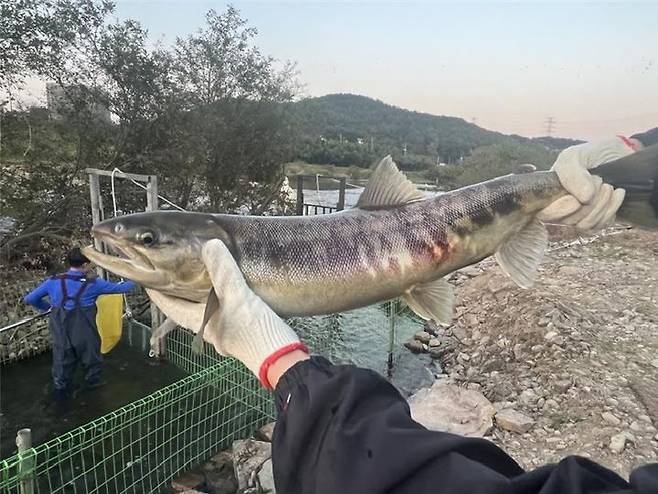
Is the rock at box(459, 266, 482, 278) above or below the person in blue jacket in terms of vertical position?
below

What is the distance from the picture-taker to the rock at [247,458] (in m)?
5.28

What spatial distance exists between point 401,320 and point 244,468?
25.2 ft

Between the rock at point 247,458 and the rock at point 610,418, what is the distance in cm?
421

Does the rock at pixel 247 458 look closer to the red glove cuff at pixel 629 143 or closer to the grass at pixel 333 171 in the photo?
the red glove cuff at pixel 629 143

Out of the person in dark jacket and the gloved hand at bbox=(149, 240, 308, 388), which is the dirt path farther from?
the person in dark jacket

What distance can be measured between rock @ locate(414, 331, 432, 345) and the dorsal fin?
8388 mm

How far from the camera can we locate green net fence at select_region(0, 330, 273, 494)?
17.4 ft

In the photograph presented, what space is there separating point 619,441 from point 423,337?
5.63 metres

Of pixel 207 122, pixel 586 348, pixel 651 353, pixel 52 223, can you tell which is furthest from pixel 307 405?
pixel 207 122

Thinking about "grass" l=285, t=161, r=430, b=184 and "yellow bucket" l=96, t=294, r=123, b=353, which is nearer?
"yellow bucket" l=96, t=294, r=123, b=353

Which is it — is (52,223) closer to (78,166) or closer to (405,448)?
(78,166)

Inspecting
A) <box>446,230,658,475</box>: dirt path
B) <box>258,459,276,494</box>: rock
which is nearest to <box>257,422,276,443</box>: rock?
<box>258,459,276,494</box>: rock

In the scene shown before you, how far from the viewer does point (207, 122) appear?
13336 mm

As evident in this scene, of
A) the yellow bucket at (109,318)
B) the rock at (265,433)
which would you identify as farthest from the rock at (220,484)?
the yellow bucket at (109,318)
